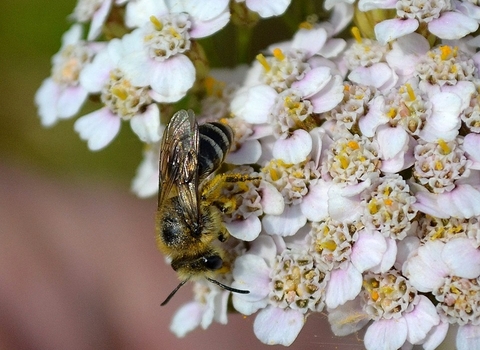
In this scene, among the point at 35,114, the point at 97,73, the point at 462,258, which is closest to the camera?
the point at 462,258

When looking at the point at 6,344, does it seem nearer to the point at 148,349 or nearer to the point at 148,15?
the point at 148,349

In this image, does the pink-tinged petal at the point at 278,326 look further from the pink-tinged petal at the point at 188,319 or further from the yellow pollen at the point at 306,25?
the yellow pollen at the point at 306,25

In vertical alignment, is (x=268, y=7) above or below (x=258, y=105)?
above

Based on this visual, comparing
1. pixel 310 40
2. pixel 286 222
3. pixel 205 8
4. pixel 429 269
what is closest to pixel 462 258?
pixel 429 269

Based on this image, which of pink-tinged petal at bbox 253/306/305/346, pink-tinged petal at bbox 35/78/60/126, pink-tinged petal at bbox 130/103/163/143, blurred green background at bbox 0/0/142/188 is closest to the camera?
pink-tinged petal at bbox 253/306/305/346

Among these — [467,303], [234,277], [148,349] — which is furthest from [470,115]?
[148,349]

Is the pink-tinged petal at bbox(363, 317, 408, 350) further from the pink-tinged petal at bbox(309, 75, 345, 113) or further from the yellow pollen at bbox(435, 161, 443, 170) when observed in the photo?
the pink-tinged petal at bbox(309, 75, 345, 113)

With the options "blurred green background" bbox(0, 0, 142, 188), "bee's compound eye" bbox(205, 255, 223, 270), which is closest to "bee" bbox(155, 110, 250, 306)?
"bee's compound eye" bbox(205, 255, 223, 270)

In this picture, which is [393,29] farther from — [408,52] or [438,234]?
[438,234]
